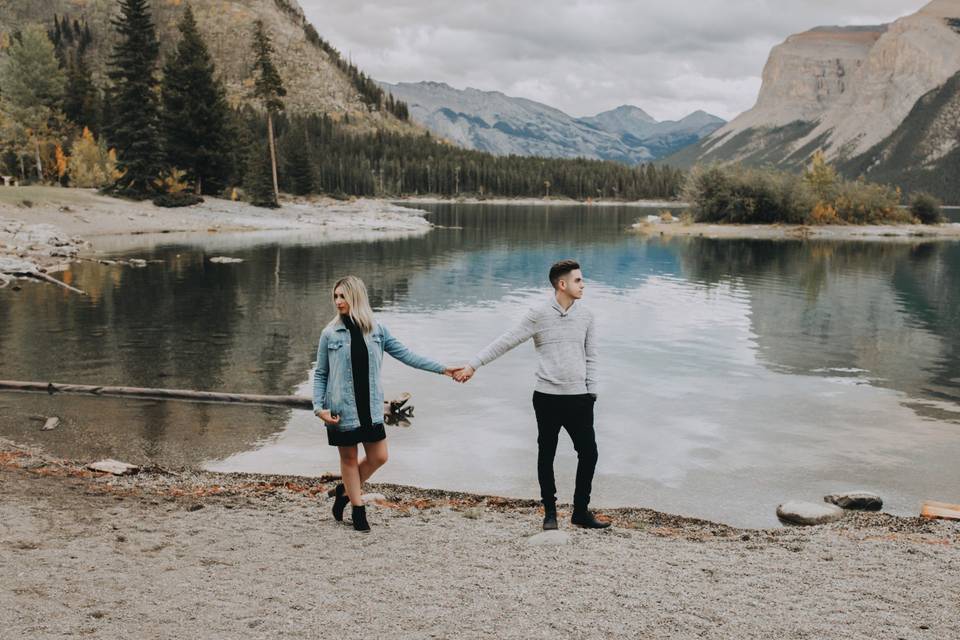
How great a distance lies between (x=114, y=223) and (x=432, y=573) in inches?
2539

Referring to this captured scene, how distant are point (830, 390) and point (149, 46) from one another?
78.4m

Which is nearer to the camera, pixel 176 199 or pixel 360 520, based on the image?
pixel 360 520

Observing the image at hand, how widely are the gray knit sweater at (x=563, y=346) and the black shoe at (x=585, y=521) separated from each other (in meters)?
1.71

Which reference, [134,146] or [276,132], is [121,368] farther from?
[276,132]

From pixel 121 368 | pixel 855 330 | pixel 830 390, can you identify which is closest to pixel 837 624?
pixel 830 390

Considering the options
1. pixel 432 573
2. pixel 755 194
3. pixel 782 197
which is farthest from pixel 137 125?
pixel 432 573

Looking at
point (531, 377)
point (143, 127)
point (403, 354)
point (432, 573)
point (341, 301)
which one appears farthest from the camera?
point (143, 127)

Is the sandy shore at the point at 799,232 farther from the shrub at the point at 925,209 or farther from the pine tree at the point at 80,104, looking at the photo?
the pine tree at the point at 80,104

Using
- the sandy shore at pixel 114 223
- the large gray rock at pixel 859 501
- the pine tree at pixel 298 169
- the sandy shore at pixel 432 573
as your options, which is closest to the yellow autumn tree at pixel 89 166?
the sandy shore at pixel 114 223

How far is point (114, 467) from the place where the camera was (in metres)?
11.4

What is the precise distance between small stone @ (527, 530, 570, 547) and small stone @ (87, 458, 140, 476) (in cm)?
659

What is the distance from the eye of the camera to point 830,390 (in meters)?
19.1

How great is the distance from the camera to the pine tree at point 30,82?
260 ft

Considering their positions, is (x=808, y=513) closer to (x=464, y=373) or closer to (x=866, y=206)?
(x=464, y=373)
